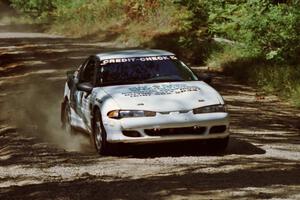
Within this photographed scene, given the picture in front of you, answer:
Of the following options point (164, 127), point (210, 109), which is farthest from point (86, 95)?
point (210, 109)

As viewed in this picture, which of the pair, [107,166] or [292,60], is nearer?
[107,166]

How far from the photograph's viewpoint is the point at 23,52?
106 ft

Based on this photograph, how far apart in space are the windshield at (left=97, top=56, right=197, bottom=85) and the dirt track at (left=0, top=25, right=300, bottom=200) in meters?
1.10

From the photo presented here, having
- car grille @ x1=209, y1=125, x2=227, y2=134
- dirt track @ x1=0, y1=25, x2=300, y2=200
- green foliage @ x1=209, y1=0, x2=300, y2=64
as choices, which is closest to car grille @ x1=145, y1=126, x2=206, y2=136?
car grille @ x1=209, y1=125, x2=227, y2=134

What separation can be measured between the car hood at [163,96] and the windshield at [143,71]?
306 millimetres

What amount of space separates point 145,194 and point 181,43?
64.3 feet

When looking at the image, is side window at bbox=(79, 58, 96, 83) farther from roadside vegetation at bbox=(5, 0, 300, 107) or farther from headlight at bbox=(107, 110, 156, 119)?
roadside vegetation at bbox=(5, 0, 300, 107)

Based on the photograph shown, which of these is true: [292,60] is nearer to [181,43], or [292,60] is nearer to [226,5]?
[226,5]

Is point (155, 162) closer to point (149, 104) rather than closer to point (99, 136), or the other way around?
point (149, 104)

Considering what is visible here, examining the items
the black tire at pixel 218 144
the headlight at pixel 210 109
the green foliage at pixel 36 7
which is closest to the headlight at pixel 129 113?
the headlight at pixel 210 109

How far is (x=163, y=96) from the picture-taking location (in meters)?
9.71

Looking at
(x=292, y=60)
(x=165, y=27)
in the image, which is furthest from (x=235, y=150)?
(x=165, y=27)

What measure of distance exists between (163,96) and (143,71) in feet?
3.63

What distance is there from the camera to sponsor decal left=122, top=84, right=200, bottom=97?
9805 millimetres
